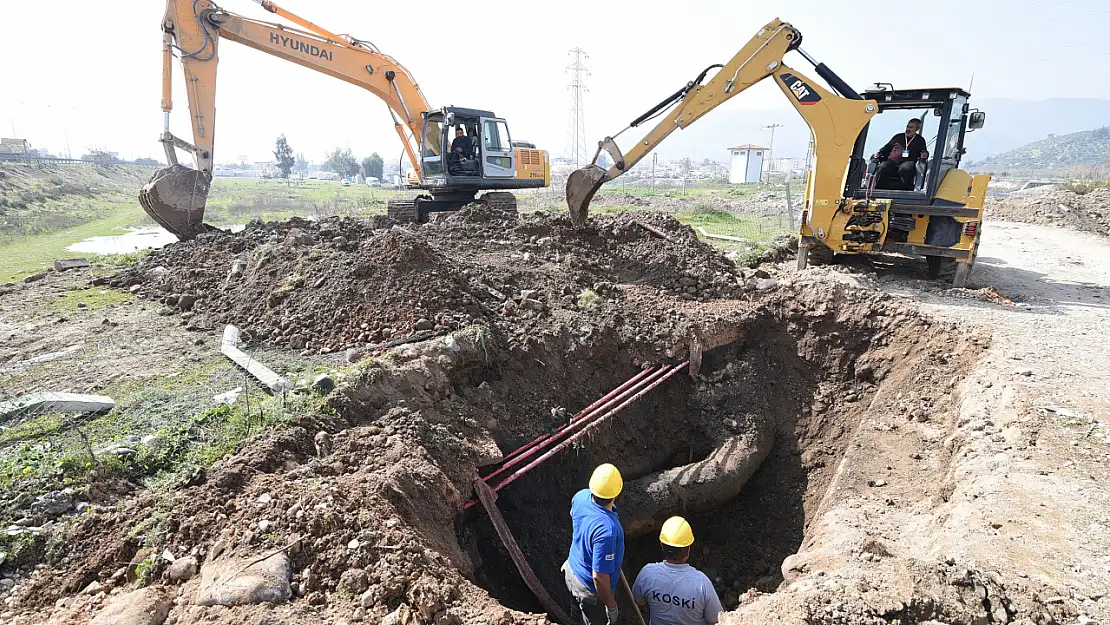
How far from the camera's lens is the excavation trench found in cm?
531

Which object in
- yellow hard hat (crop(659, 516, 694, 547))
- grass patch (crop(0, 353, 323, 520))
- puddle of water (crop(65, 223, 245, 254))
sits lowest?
yellow hard hat (crop(659, 516, 694, 547))

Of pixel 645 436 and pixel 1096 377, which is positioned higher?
pixel 1096 377

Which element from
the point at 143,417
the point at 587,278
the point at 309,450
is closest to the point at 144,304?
the point at 143,417

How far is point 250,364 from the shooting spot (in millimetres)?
5371

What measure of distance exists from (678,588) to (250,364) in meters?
4.37

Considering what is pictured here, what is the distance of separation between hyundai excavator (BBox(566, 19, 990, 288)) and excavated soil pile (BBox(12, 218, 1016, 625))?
130 centimetres

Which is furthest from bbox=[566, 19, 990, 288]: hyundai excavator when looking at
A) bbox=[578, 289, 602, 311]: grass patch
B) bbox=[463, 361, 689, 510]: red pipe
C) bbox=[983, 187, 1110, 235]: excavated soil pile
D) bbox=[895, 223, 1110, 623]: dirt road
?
bbox=[983, 187, 1110, 235]: excavated soil pile

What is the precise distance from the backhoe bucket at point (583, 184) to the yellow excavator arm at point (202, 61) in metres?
6.51

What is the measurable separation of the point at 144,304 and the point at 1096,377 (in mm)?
11018

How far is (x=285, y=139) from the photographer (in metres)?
58.8

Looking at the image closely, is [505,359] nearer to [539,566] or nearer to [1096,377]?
[539,566]

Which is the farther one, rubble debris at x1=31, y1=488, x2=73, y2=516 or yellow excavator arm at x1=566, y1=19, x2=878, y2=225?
yellow excavator arm at x1=566, y1=19, x2=878, y2=225

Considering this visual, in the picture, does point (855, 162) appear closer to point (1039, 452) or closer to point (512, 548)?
point (1039, 452)

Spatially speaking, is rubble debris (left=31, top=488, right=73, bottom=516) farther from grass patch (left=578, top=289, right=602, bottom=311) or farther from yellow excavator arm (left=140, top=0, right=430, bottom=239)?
yellow excavator arm (left=140, top=0, right=430, bottom=239)
